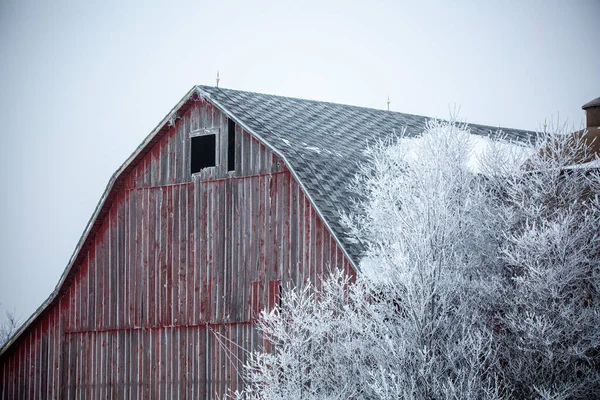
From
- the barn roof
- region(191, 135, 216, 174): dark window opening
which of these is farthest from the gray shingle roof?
region(191, 135, 216, 174): dark window opening

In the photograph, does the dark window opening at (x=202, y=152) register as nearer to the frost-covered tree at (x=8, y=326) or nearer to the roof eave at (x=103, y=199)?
the roof eave at (x=103, y=199)

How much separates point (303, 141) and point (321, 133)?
4.39ft

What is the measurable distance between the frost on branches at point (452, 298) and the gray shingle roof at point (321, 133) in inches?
19.3

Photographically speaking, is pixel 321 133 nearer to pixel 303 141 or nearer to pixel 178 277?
pixel 303 141

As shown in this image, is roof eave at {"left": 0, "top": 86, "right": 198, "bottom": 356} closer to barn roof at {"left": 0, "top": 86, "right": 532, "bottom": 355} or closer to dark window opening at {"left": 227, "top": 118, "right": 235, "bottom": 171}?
barn roof at {"left": 0, "top": 86, "right": 532, "bottom": 355}

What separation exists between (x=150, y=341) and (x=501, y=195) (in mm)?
8047

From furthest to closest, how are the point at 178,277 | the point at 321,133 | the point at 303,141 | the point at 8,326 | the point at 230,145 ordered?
1. the point at 8,326
2. the point at 321,133
3. the point at 303,141
4. the point at 178,277
5. the point at 230,145

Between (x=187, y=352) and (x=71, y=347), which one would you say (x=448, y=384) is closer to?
(x=187, y=352)

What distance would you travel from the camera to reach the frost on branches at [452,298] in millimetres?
19047

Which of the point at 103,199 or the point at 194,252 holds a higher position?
the point at 103,199

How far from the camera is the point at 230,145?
2328 centimetres

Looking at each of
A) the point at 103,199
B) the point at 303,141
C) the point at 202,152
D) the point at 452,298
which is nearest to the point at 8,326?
the point at 103,199

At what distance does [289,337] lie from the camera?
19859mm

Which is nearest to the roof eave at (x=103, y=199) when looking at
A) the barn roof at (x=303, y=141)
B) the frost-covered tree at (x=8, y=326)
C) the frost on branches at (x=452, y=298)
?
the barn roof at (x=303, y=141)
